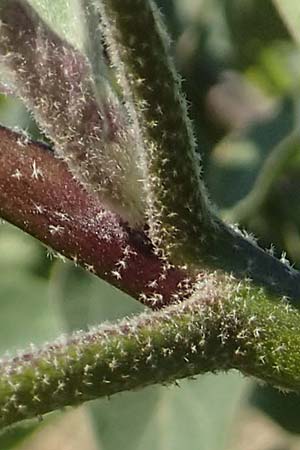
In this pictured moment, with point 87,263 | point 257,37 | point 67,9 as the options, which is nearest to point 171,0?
point 257,37

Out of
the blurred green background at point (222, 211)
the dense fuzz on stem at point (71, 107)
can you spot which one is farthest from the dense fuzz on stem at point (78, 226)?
the blurred green background at point (222, 211)

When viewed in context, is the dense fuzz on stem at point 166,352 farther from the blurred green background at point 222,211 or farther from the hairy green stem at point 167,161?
the blurred green background at point 222,211

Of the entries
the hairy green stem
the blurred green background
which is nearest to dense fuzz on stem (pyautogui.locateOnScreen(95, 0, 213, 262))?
the hairy green stem

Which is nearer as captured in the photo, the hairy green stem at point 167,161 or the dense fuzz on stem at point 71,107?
the hairy green stem at point 167,161

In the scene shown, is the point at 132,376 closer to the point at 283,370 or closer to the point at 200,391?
the point at 283,370

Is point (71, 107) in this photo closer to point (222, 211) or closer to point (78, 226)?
point (78, 226)

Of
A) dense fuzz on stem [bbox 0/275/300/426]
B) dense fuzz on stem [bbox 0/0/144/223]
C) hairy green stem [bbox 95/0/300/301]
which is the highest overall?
dense fuzz on stem [bbox 0/0/144/223]

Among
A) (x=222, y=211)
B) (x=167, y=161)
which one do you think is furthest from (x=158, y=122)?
(x=222, y=211)

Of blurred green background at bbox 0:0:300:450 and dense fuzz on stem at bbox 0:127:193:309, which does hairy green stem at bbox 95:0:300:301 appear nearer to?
dense fuzz on stem at bbox 0:127:193:309
